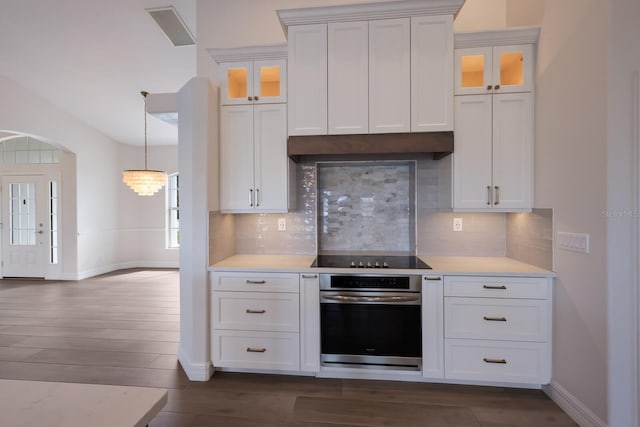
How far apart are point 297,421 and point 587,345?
1.89 meters

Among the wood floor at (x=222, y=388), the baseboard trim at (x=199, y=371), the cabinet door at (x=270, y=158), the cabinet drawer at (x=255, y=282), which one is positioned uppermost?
the cabinet door at (x=270, y=158)

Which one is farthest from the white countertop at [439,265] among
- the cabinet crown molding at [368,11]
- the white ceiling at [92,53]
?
the white ceiling at [92,53]

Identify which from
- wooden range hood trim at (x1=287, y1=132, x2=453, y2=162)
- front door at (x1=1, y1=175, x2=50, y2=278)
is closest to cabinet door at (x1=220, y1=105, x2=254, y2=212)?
wooden range hood trim at (x1=287, y1=132, x2=453, y2=162)

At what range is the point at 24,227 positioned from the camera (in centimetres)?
642

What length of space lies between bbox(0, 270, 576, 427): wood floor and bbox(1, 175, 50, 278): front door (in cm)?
292

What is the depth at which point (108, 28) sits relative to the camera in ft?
12.8

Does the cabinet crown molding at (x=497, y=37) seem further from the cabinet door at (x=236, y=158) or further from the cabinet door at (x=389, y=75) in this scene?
the cabinet door at (x=236, y=158)

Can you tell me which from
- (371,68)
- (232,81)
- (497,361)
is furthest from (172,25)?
(497,361)

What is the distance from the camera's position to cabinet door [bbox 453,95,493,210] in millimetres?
2486

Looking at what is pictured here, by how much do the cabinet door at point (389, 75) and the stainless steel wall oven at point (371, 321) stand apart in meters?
1.23

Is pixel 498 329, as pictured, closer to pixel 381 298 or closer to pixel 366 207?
pixel 381 298

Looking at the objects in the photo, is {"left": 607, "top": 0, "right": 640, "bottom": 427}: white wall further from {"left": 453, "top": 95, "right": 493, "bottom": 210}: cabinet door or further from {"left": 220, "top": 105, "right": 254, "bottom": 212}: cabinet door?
{"left": 220, "top": 105, "right": 254, "bottom": 212}: cabinet door

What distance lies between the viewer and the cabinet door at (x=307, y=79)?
2.56 metres

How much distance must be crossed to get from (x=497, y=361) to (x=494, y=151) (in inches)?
62.8
